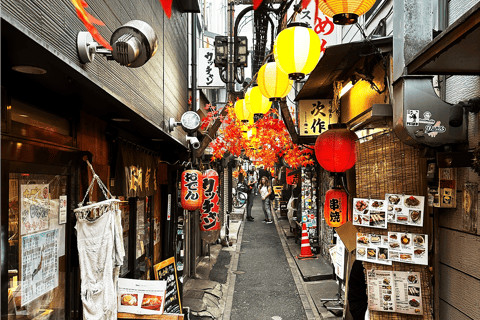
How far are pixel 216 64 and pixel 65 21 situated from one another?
9.73m

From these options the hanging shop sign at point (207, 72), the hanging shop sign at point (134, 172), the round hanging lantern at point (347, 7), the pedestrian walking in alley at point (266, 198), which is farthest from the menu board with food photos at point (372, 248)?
the pedestrian walking in alley at point (266, 198)

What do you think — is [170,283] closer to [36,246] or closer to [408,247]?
[36,246]

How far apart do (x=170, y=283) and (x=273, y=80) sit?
226 inches

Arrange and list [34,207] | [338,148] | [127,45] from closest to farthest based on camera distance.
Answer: [34,207] → [127,45] → [338,148]

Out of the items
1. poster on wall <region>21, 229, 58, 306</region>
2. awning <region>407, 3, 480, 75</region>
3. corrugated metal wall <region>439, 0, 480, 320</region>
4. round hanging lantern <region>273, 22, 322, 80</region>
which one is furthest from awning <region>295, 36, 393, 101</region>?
poster on wall <region>21, 229, 58, 306</region>

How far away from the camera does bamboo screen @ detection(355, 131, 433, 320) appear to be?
254 inches

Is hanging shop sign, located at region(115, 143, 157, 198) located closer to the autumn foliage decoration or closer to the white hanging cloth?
the white hanging cloth

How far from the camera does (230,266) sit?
709 inches

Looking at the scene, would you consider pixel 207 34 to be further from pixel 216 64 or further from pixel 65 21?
pixel 65 21

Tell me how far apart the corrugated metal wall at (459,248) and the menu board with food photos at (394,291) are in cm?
40

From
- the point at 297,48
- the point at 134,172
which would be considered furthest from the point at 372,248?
the point at 134,172

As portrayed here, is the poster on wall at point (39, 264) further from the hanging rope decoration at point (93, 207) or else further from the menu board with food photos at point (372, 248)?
the menu board with food photos at point (372, 248)

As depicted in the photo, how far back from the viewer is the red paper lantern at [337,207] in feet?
33.8

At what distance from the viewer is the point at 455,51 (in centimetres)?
382
